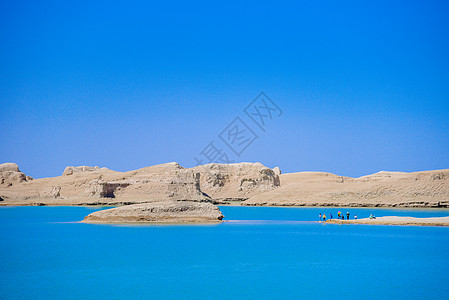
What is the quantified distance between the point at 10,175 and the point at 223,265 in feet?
281

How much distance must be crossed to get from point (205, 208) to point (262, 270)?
54.9 feet

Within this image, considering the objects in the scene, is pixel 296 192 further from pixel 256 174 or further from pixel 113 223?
pixel 113 223

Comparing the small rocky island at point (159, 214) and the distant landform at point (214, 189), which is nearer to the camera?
the small rocky island at point (159, 214)

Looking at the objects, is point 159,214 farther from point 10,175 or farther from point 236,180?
point 10,175

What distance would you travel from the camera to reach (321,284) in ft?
41.7

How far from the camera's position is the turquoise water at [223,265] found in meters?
11.9

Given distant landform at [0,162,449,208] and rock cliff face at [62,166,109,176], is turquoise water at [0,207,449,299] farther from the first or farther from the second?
rock cliff face at [62,166,109,176]

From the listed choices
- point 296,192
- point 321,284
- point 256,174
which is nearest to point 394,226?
point 321,284

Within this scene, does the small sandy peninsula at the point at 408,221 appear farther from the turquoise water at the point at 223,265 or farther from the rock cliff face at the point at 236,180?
the rock cliff face at the point at 236,180

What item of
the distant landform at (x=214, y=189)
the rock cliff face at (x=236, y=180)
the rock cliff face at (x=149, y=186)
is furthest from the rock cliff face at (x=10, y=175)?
the rock cliff face at (x=236, y=180)

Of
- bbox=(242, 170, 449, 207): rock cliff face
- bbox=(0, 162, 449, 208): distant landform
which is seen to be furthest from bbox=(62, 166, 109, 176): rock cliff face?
bbox=(242, 170, 449, 207): rock cliff face

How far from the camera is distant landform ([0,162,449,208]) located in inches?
2434

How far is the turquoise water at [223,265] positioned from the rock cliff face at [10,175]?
69895 mm

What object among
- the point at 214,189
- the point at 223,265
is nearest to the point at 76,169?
the point at 214,189
